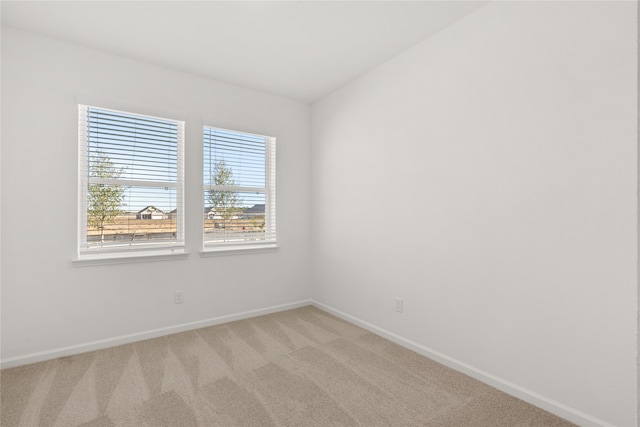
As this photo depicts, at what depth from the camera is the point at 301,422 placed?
1752 mm

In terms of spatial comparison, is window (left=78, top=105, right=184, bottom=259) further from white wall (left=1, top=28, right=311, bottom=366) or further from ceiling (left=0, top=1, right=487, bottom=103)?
ceiling (left=0, top=1, right=487, bottom=103)

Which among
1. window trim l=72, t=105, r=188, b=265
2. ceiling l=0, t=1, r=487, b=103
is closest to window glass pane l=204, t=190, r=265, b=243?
window trim l=72, t=105, r=188, b=265

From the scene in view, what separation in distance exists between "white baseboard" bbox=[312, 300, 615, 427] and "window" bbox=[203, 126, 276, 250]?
1.69 m

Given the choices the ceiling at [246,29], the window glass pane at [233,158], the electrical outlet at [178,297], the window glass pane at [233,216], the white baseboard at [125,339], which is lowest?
the white baseboard at [125,339]

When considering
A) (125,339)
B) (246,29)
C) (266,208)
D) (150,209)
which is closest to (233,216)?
(266,208)

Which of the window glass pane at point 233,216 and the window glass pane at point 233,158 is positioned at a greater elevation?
the window glass pane at point 233,158

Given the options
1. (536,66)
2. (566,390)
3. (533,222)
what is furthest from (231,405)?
(536,66)

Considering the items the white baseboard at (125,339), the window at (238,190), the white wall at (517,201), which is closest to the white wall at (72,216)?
the white baseboard at (125,339)

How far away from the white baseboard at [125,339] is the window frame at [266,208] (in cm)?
70

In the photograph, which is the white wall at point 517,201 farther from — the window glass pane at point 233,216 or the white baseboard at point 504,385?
the window glass pane at point 233,216

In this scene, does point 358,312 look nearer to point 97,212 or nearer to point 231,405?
point 231,405

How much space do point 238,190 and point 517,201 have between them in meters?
2.67

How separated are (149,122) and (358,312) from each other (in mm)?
2820

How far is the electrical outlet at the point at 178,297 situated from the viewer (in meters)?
3.05
